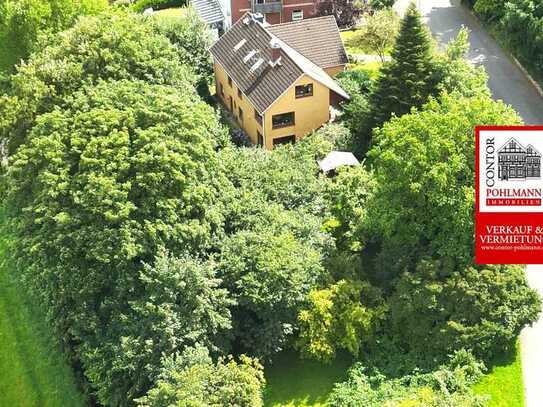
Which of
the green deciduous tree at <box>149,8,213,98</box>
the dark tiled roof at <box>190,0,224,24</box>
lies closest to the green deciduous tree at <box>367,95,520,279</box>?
the green deciduous tree at <box>149,8,213,98</box>

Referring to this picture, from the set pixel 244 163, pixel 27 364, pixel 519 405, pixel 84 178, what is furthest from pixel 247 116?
pixel 519 405

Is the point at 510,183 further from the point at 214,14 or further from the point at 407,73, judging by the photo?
the point at 214,14

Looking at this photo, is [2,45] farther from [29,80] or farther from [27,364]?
[27,364]

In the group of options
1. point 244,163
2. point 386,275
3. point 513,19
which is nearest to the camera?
point 386,275

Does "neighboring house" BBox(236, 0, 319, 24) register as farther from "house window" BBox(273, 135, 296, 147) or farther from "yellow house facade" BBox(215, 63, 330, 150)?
"house window" BBox(273, 135, 296, 147)

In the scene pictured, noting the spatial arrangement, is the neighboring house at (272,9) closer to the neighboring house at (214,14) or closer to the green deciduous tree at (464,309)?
the neighboring house at (214,14)

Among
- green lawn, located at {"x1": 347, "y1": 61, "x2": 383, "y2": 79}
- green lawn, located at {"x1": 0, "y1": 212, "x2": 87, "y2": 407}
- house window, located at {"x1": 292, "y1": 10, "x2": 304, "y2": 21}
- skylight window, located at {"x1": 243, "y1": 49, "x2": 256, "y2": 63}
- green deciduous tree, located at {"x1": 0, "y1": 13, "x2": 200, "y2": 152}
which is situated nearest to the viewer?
green lawn, located at {"x1": 0, "y1": 212, "x2": 87, "y2": 407}

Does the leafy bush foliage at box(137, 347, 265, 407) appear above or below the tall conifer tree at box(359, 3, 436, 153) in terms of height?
below
